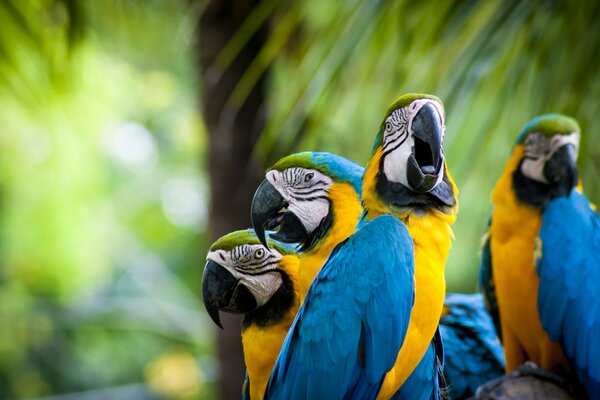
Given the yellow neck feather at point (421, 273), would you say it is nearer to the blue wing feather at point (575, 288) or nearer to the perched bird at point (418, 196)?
the perched bird at point (418, 196)

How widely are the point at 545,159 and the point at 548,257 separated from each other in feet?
0.74

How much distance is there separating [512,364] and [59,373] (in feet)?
21.3

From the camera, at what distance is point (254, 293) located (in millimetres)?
1606

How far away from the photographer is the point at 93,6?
11.8 ft

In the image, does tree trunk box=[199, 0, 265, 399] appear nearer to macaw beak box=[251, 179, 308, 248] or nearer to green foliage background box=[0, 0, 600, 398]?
green foliage background box=[0, 0, 600, 398]

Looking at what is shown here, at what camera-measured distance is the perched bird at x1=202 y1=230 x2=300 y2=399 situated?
159 cm

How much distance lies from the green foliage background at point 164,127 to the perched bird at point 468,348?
1.14 feet

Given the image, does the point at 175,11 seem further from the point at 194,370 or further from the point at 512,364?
the point at 194,370

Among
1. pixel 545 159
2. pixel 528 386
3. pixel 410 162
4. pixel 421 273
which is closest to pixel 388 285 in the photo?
pixel 421 273

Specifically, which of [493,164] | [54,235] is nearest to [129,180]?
[54,235]

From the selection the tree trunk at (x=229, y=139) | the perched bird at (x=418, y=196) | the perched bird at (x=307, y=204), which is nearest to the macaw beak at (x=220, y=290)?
the perched bird at (x=307, y=204)

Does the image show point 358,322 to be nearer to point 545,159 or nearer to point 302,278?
point 302,278

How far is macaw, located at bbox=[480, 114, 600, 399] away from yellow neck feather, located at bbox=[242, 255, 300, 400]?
0.64 m

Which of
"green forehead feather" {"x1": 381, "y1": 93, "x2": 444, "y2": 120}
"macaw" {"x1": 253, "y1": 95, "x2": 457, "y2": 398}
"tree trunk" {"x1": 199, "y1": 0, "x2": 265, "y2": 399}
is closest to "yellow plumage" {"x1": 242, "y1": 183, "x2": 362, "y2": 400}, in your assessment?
"macaw" {"x1": 253, "y1": 95, "x2": 457, "y2": 398}
